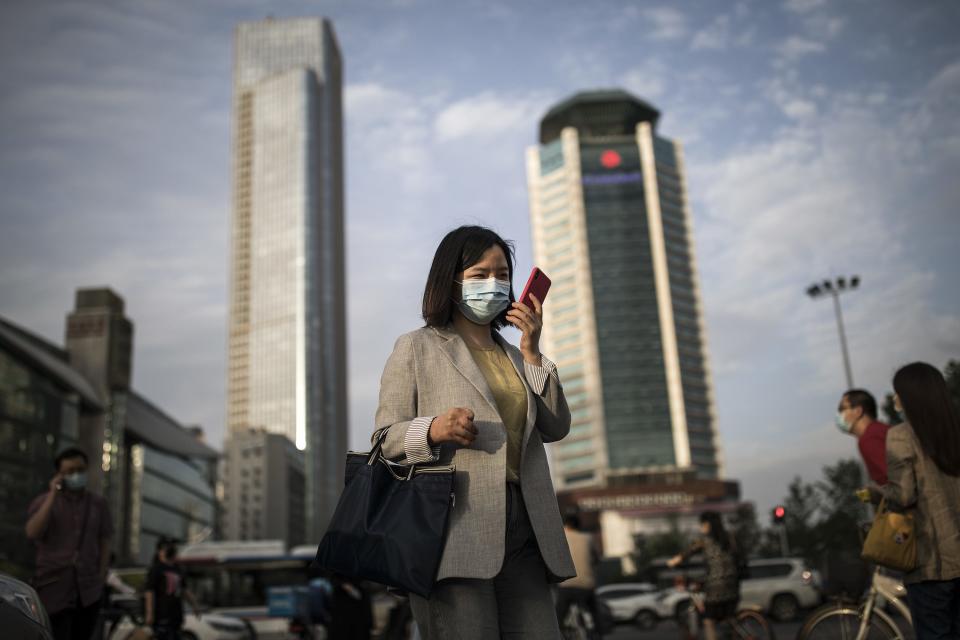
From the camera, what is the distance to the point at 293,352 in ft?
442

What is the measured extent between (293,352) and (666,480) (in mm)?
57520

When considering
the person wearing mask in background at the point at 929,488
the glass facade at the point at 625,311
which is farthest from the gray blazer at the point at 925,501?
the glass facade at the point at 625,311

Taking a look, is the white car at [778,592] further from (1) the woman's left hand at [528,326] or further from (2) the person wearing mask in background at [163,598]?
(1) the woman's left hand at [528,326]

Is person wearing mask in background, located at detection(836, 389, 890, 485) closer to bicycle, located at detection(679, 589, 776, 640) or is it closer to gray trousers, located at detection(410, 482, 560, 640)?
bicycle, located at detection(679, 589, 776, 640)

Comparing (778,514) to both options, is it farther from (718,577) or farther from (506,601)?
(506,601)

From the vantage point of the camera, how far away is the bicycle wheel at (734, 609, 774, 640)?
8.36 metres

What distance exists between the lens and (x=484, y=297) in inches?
114

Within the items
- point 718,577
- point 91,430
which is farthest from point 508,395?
point 91,430

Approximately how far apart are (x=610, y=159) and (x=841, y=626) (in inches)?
5406

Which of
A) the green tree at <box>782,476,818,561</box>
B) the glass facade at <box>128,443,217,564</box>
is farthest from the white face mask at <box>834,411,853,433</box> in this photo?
the glass facade at <box>128,443,217,564</box>

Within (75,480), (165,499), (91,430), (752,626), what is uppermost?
(91,430)

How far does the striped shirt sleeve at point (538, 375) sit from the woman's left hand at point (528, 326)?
2 cm

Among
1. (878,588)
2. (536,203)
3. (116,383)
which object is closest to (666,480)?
(536,203)

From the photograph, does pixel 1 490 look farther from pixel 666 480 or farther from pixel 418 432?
pixel 666 480
